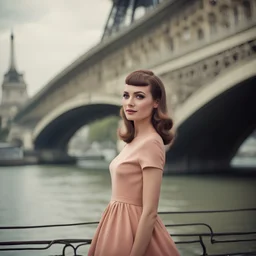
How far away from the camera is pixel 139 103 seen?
1.25 m

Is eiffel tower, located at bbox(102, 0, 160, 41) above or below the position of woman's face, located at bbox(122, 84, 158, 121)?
above

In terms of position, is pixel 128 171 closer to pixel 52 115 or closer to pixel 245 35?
pixel 245 35

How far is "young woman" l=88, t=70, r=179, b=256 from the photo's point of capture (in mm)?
1152

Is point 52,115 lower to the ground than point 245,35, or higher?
lower

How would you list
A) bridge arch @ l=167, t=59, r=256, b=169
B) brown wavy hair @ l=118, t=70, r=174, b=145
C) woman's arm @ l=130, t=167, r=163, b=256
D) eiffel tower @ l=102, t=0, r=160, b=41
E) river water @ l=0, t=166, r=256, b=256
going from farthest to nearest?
eiffel tower @ l=102, t=0, r=160, b=41 < bridge arch @ l=167, t=59, r=256, b=169 < river water @ l=0, t=166, r=256, b=256 < brown wavy hair @ l=118, t=70, r=174, b=145 < woman's arm @ l=130, t=167, r=163, b=256

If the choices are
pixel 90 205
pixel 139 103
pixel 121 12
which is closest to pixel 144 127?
pixel 139 103

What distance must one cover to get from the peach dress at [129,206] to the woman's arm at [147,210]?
1.1 inches

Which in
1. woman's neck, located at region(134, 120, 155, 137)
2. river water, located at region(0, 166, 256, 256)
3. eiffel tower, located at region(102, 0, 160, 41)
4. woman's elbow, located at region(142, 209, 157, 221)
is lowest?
river water, located at region(0, 166, 256, 256)

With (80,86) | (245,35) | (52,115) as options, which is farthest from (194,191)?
(52,115)

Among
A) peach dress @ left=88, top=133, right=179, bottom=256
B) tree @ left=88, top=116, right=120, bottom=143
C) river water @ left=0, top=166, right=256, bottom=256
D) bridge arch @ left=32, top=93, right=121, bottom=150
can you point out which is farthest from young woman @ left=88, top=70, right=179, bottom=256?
tree @ left=88, top=116, right=120, bottom=143

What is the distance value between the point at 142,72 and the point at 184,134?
7.23 metres

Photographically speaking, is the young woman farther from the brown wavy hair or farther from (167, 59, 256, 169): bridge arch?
(167, 59, 256, 169): bridge arch

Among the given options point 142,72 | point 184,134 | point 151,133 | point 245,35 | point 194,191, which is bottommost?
point 194,191

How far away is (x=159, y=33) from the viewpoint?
7.62 metres
